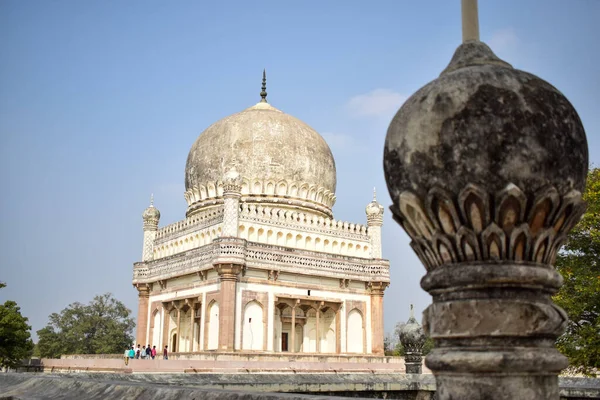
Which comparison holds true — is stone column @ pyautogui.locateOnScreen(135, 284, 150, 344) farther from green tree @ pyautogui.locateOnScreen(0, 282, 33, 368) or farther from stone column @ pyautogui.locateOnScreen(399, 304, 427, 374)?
stone column @ pyautogui.locateOnScreen(399, 304, 427, 374)

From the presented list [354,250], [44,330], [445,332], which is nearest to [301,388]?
[445,332]

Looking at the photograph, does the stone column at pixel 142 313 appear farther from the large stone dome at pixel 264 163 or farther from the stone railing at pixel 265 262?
the large stone dome at pixel 264 163

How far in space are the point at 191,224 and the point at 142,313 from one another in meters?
5.24

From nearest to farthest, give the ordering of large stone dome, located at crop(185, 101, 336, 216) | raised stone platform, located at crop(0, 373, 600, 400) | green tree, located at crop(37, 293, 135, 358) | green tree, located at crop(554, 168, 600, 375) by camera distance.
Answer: raised stone platform, located at crop(0, 373, 600, 400) < green tree, located at crop(554, 168, 600, 375) < large stone dome, located at crop(185, 101, 336, 216) < green tree, located at crop(37, 293, 135, 358)

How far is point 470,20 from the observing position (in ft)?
10.7

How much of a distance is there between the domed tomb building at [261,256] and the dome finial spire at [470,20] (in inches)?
885

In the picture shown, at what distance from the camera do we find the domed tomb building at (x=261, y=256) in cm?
2614

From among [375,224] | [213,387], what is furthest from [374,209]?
[213,387]

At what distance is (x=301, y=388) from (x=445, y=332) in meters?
6.49

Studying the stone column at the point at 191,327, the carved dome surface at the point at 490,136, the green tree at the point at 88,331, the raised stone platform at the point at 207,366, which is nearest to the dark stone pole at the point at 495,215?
the carved dome surface at the point at 490,136

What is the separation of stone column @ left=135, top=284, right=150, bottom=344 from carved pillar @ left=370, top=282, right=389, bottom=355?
1077 centimetres

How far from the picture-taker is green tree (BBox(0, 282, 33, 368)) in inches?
1127

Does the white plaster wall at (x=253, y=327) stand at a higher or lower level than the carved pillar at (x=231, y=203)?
lower

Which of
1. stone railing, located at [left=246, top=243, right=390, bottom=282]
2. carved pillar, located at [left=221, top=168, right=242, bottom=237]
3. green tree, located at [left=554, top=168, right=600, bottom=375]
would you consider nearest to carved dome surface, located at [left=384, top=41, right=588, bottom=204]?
green tree, located at [left=554, top=168, right=600, bottom=375]
